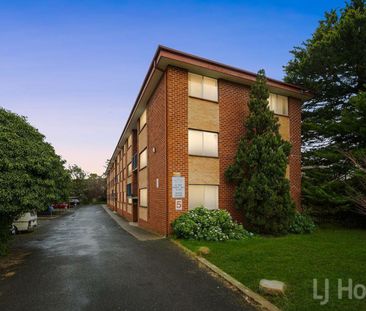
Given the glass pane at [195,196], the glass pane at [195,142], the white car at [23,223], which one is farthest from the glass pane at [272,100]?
the white car at [23,223]

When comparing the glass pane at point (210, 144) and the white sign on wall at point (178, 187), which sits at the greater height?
the glass pane at point (210, 144)

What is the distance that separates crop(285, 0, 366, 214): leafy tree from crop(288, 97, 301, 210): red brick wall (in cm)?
65

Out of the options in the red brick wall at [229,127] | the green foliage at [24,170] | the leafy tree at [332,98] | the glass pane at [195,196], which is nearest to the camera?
Result: the green foliage at [24,170]

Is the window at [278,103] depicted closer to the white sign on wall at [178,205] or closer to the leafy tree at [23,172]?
the white sign on wall at [178,205]

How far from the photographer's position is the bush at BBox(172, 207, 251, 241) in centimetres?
1184

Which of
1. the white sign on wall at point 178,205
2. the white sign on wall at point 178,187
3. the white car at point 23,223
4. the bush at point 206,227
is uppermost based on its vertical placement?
the white sign on wall at point 178,187

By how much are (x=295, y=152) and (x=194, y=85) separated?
7943 mm

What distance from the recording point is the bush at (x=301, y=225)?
14344 mm

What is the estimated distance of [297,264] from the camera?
778cm

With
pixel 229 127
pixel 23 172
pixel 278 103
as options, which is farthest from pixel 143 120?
pixel 23 172

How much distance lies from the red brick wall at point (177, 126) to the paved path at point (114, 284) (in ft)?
12.9

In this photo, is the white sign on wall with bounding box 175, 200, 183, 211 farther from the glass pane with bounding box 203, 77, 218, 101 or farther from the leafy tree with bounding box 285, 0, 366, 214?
the leafy tree with bounding box 285, 0, 366, 214

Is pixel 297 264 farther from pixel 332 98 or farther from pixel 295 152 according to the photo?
pixel 332 98

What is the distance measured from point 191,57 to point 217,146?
4.64 meters
